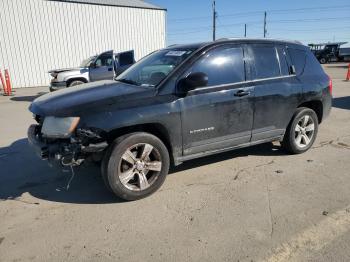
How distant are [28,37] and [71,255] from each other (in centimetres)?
2043

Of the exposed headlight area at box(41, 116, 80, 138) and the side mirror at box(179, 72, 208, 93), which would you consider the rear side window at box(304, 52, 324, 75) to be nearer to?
the side mirror at box(179, 72, 208, 93)

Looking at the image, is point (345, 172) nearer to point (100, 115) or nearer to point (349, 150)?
point (349, 150)

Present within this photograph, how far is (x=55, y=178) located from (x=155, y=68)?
2.06m

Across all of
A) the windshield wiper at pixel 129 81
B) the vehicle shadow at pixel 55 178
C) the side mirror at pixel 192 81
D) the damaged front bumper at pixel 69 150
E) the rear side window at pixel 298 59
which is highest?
the rear side window at pixel 298 59

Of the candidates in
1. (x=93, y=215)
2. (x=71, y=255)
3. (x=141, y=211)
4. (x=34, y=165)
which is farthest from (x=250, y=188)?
(x=34, y=165)

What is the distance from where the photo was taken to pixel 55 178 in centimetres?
468

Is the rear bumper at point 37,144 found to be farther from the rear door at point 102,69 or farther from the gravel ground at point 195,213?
the rear door at point 102,69

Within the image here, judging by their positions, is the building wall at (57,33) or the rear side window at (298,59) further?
the building wall at (57,33)

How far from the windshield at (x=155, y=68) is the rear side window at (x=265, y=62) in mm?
991

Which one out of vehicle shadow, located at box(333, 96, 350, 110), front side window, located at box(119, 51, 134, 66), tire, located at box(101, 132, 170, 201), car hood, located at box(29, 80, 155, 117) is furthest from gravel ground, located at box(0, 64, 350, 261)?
front side window, located at box(119, 51, 134, 66)

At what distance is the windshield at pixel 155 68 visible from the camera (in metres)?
4.31

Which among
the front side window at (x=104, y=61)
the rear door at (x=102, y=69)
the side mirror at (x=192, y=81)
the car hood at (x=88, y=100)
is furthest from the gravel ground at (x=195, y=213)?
the front side window at (x=104, y=61)

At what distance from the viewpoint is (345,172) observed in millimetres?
4707

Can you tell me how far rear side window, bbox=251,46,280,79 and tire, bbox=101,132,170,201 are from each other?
1.84 metres
